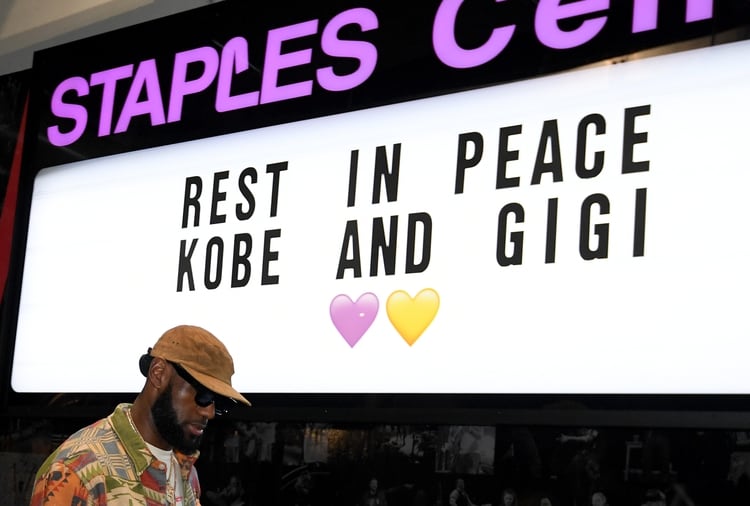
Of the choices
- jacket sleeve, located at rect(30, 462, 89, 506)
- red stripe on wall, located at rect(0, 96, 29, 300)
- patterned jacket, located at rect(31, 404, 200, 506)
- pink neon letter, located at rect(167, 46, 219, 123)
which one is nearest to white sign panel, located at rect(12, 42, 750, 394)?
pink neon letter, located at rect(167, 46, 219, 123)

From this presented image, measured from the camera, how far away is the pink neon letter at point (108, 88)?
503 cm

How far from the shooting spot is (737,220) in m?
3.28

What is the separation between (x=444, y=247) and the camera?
3867 millimetres

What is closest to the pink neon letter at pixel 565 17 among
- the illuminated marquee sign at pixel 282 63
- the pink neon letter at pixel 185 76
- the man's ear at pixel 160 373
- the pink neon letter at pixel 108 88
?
the illuminated marquee sign at pixel 282 63

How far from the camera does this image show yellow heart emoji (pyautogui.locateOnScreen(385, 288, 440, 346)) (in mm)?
3848

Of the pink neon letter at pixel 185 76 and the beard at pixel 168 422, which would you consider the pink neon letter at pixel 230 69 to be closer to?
the pink neon letter at pixel 185 76

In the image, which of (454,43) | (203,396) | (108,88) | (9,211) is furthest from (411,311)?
(9,211)

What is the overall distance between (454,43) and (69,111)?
2110 mm

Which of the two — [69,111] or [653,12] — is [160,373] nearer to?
[653,12]

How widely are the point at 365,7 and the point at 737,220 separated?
1855mm

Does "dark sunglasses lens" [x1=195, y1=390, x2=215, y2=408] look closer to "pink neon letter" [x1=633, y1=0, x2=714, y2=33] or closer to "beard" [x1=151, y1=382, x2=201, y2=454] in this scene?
"beard" [x1=151, y1=382, x2=201, y2=454]

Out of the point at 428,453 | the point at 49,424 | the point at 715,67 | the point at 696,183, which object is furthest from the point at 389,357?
the point at 49,424

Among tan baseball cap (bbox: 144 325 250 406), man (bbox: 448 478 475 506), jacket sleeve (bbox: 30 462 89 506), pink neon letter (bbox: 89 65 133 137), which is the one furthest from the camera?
pink neon letter (bbox: 89 65 133 137)

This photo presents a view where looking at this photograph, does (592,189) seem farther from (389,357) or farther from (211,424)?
(211,424)
